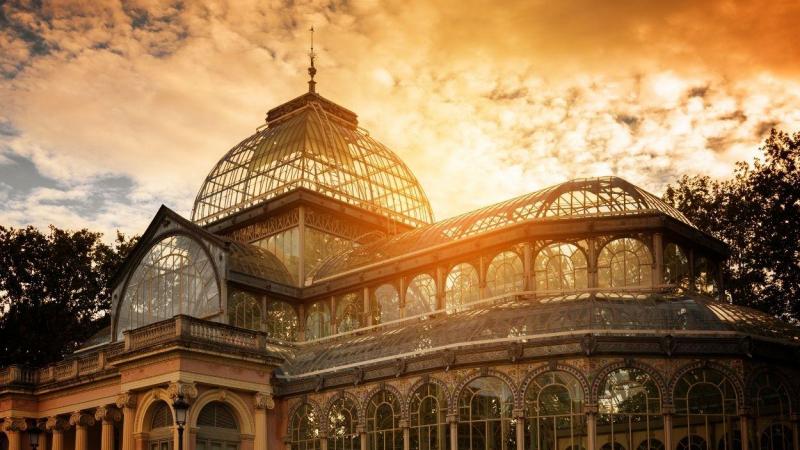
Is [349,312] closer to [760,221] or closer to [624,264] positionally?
[624,264]

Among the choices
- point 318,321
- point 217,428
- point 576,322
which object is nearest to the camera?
point 576,322

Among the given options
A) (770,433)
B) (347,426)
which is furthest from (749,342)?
(347,426)

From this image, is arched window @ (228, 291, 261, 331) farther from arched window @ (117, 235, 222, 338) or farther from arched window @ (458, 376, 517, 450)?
arched window @ (458, 376, 517, 450)

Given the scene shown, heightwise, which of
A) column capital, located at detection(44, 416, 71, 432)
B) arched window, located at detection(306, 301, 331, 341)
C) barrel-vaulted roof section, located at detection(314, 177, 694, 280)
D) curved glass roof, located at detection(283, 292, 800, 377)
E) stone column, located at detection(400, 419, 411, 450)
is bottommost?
stone column, located at detection(400, 419, 411, 450)

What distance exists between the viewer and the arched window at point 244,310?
50.5 m

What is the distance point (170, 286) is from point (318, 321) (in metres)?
7.90

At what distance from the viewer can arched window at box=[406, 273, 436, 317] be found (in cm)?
4831

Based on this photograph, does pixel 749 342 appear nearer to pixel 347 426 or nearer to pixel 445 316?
pixel 445 316

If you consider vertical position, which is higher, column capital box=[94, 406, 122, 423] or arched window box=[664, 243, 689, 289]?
arched window box=[664, 243, 689, 289]

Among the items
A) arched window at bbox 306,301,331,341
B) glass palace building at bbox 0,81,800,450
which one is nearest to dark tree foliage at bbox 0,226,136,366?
glass palace building at bbox 0,81,800,450

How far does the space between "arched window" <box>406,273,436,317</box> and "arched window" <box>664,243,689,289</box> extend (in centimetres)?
1105

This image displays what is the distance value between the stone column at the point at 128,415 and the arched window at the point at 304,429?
7.00 meters

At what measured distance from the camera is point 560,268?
143 ft

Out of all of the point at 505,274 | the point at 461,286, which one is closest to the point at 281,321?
the point at 461,286
